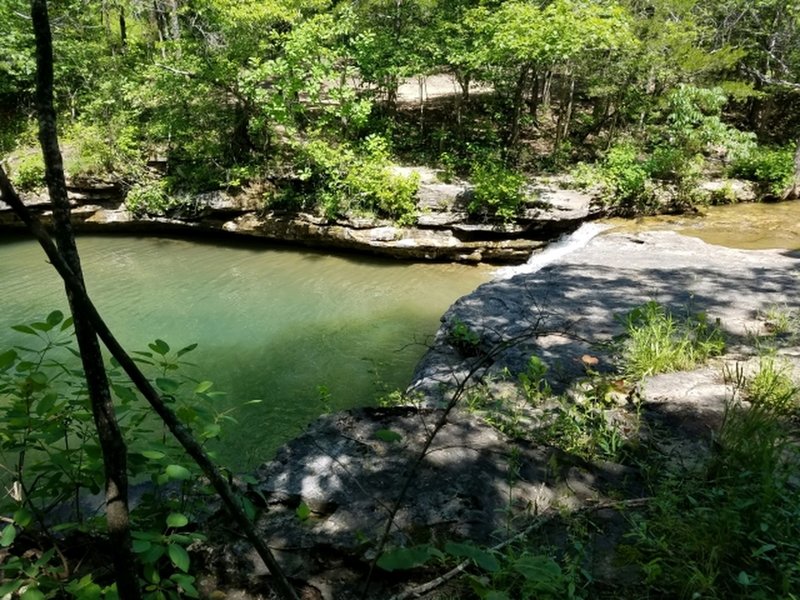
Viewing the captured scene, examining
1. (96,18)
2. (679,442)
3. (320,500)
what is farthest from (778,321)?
(96,18)

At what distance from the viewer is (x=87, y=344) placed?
126cm

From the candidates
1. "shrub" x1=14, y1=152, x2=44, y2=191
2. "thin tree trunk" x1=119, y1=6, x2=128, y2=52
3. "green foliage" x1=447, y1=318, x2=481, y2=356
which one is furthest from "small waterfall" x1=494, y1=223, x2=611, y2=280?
"thin tree trunk" x1=119, y1=6, x2=128, y2=52

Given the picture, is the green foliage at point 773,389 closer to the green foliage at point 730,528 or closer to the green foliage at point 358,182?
the green foliage at point 730,528

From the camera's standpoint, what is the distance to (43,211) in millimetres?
11469

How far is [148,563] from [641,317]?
14.3 feet

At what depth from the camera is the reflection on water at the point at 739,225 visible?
9414 millimetres

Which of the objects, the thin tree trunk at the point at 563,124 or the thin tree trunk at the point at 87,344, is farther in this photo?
the thin tree trunk at the point at 563,124

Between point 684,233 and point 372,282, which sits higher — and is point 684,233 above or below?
above

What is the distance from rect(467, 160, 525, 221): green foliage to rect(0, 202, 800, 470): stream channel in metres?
1.03

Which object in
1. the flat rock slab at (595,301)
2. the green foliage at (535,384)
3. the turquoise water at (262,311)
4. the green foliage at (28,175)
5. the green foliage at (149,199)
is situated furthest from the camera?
the green foliage at (149,199)

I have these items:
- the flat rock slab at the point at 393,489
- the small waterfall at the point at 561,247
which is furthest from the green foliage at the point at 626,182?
the flat rock slab at the point at 393,489

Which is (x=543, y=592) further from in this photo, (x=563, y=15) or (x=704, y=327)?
(x=563, y=15)

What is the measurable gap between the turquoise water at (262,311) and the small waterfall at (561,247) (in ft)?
1.76

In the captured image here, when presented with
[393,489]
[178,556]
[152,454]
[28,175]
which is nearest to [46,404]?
[152,454]
